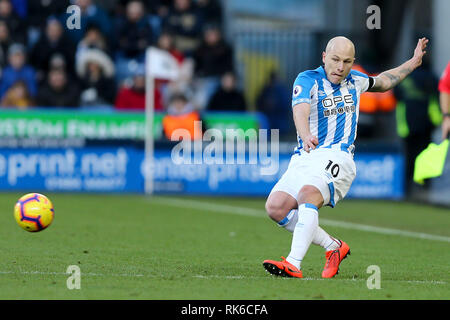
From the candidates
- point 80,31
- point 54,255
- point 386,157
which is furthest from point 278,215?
point 80,31

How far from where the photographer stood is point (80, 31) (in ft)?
70.0

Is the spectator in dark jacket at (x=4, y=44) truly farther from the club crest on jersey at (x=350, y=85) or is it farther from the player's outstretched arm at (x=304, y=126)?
the player's outstretched arm at (x=304, y=126)

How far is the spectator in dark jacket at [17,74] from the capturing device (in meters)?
19.9

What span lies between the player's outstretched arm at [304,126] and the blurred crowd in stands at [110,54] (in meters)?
11.5

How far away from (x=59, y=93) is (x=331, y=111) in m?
12.1

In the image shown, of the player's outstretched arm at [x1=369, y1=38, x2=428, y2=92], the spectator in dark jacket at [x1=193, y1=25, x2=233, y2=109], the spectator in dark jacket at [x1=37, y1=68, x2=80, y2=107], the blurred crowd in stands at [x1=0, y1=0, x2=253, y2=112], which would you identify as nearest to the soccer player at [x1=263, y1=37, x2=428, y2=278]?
the player's outstretched arm at [x1=369, y1=38, x2=428, y2=92]

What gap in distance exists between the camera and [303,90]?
26.4 feet

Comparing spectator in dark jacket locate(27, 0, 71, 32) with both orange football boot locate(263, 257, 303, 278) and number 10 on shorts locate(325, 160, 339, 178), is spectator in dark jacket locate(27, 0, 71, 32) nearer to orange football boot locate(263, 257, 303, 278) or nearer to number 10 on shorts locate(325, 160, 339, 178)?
number 10 on shorts locate(325, 160, 339, 178)

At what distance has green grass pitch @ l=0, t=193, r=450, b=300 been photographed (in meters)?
7.07

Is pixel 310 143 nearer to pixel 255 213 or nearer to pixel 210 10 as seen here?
pixel 255 213

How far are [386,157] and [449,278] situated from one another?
416 inches

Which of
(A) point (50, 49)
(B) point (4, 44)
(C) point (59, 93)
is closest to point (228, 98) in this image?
(C) point (59, 93)

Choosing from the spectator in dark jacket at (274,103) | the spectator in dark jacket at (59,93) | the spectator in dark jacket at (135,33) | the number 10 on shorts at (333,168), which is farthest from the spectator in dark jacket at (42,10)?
the number 10 on shorts at (333,168)
